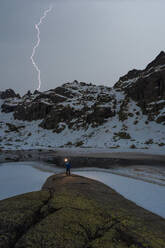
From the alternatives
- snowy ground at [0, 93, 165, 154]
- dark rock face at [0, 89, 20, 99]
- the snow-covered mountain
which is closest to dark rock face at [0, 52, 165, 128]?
the snow-covered mountain

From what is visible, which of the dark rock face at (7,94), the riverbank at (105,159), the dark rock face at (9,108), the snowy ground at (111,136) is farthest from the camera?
the dark rock face at (7,94)

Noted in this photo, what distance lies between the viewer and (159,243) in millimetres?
2957

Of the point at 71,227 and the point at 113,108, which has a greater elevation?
the point at 113,108

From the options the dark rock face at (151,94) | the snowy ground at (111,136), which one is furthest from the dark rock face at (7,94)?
the dark rock face at (151,94)

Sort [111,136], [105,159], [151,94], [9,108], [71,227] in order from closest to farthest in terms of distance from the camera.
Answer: [71,227] → [105,159] → [111,136] → [151,94] → [9,108]

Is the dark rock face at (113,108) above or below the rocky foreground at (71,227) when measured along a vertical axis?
above

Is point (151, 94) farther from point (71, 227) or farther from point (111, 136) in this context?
point (71, 227)

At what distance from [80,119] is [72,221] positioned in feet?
158

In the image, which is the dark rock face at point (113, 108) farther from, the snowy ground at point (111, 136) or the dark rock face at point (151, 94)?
the snowy ground at point (111, 136)

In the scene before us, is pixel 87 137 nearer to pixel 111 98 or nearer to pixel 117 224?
pixel 111 98

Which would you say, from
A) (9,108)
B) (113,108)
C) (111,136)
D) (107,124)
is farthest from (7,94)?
(111,136)

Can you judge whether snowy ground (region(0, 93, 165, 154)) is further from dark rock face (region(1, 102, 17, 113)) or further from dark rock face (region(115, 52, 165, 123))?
dark rock face (region(1, 102, 17, 113))

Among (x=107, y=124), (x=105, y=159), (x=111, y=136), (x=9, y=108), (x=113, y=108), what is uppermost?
(x=9, y=108)

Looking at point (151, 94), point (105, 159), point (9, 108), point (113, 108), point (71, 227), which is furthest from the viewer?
point (9, 108)
